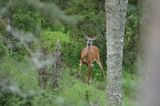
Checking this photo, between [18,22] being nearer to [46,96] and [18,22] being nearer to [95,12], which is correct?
[95,12]

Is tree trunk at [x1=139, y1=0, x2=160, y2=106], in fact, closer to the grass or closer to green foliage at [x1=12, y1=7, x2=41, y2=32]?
the grass

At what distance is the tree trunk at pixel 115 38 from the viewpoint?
9.33 m

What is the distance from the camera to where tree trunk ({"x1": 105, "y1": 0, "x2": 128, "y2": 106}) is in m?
9.33

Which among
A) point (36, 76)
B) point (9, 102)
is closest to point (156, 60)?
point (9, 102)

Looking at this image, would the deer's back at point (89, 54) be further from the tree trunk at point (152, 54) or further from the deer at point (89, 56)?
the tree trunk at point (152, 54)

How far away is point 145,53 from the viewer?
5.08 feet

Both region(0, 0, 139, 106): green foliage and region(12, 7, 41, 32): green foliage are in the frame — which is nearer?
region(0, 0, 139, 106): green foliage

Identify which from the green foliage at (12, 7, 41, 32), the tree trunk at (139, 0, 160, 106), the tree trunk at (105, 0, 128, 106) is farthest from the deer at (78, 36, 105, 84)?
the tree trunk at (139, 0, 160, 106)

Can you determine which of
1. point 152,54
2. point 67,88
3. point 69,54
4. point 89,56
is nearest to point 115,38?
point 67,88

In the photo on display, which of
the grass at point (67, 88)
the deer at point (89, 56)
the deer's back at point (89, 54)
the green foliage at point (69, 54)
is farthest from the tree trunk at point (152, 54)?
the deer's back at point (89, 54)

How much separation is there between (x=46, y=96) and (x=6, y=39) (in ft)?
11.9

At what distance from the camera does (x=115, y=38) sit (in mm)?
9469

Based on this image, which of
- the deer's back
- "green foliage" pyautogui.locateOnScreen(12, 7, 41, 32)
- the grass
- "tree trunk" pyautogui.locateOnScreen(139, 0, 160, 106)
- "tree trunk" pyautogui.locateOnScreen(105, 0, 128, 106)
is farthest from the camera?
the deer's back

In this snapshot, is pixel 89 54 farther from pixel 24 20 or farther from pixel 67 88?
pixel 67 88
